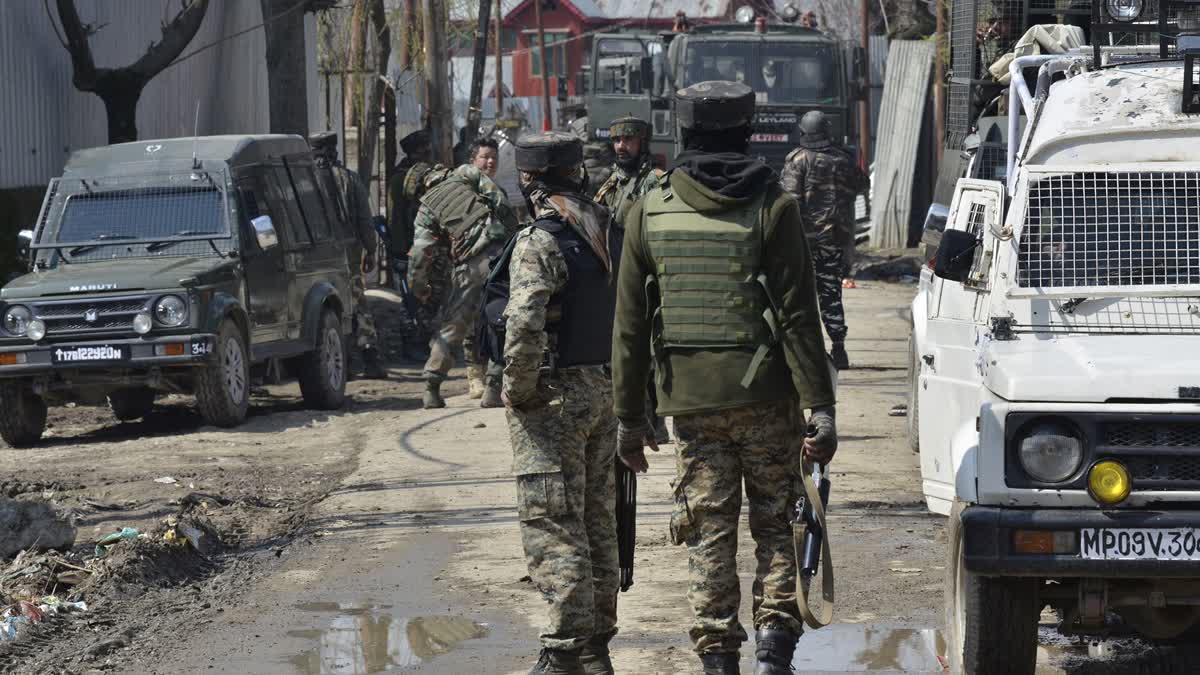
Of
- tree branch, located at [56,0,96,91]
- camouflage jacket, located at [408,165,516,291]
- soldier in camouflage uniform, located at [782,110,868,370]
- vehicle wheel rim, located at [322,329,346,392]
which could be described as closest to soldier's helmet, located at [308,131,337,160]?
tree branch, located at [56,0,96,91]

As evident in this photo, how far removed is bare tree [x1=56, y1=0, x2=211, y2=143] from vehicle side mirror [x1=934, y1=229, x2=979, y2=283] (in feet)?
43.1

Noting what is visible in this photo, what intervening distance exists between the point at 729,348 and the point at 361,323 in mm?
10593

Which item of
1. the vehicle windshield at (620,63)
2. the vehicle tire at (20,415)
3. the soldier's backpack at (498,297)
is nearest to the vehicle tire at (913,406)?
the soldier's backpack at (498,297)

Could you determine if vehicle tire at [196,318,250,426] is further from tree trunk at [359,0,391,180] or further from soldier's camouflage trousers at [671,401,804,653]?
tree trunk at [359,0,391,180]

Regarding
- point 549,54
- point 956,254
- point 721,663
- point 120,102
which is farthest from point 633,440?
point 549,54

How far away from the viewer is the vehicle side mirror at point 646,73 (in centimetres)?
2441

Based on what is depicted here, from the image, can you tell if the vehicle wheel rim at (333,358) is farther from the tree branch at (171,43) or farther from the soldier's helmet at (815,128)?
the tree branch at (171,43)

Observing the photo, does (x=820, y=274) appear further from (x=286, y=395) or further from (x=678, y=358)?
(x=678, y=358)

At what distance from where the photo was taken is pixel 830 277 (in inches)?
551

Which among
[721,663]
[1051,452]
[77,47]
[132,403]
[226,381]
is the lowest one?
[132,403]

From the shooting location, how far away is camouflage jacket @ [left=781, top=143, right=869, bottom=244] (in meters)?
13.9

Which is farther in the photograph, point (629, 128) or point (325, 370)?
point (325, 370)

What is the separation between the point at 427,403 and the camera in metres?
13.1

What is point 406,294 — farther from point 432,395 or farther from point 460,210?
point 460,210
